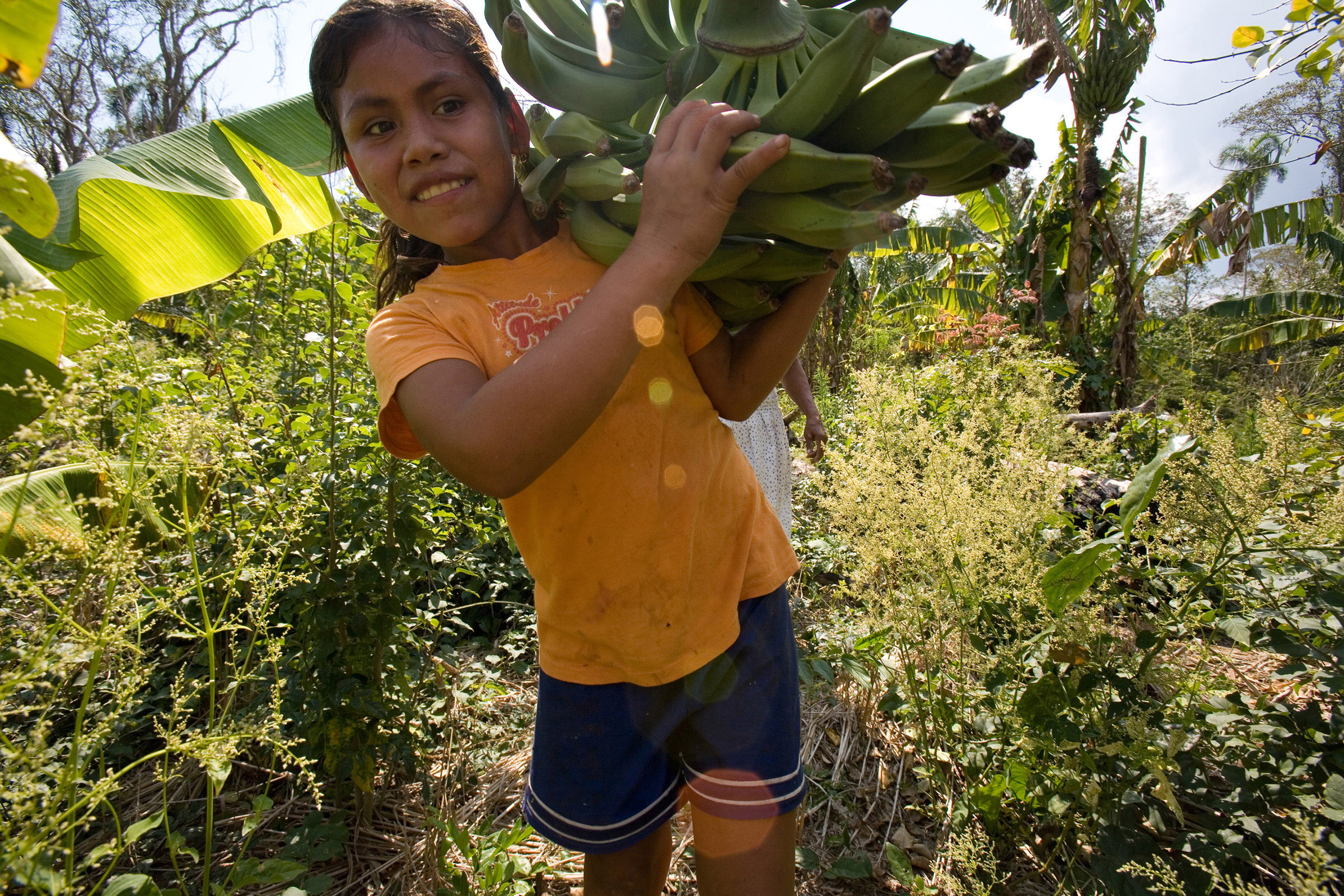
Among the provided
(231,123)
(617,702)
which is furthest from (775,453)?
(231,123)

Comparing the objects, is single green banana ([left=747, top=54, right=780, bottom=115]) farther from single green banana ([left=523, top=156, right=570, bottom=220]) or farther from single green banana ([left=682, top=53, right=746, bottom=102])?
single green banana ([left=523, top=156, right=570, bottom=220])

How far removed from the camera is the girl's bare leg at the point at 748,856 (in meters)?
1.28

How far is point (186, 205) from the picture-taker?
2406 millimetres

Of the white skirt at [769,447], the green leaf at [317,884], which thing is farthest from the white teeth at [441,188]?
the green leaf at [317,884]

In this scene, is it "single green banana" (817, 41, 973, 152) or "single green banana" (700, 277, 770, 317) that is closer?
"single green banana" (817, 41, 973, 152)

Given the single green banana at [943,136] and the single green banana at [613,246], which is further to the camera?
the single green banana at [613,246]

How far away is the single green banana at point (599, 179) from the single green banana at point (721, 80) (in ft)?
0.51

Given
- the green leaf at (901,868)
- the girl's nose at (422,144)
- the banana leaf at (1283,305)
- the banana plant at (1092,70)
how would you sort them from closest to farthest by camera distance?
the girl's nose at (422,144), the green leaf at (901,868), the banana plant at (1092,70), the banana leaf at (1283,305)

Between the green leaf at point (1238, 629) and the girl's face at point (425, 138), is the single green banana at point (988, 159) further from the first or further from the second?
the green leaf at point (1238, 629)

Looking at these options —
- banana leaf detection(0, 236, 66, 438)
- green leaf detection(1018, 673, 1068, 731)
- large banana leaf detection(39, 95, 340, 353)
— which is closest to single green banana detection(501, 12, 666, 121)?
large banana leaf detection(39, 95, 340, 353)

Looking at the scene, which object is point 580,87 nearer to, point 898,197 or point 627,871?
point 898,197

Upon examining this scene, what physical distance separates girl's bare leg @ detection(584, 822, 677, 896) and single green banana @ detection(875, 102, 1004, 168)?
137 centimetres

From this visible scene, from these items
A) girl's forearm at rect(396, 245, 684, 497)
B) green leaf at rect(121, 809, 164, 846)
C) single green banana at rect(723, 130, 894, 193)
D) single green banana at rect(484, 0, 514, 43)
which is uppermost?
single green banana at rect(484, 0, 514, 43)

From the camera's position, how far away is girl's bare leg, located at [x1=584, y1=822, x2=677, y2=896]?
141 centimetres
